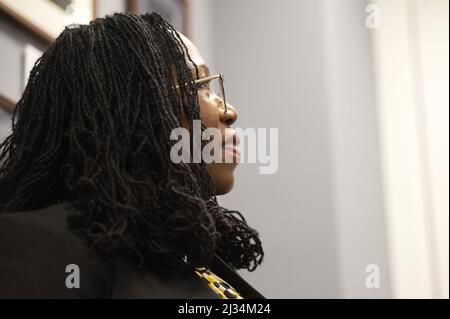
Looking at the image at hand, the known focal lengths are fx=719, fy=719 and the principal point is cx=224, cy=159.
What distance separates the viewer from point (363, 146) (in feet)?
→ 7.36

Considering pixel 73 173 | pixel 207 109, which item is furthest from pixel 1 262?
pixel 207 109

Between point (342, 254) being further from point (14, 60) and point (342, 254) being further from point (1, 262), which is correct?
point (1, 262)

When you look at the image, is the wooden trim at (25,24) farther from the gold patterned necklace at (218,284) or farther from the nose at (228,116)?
the gold patterned necklace at (218,284)

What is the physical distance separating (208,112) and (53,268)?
1.23 feet

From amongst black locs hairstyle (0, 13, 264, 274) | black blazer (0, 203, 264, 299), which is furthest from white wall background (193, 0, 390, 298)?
black blazer (0, 203, 264, 299)

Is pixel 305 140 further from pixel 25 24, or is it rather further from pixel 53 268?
pixel 53 268

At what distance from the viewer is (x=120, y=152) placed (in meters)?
0.92

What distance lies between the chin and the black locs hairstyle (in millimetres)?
45

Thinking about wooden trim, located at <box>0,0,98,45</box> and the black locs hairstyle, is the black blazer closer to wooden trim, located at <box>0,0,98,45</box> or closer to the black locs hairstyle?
the black locs hairstyle

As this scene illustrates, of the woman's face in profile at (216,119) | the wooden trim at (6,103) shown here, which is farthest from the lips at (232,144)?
the wooden trim at (6,103)

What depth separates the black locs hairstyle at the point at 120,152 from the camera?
88 centimetres

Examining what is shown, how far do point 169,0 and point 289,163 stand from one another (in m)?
0.56

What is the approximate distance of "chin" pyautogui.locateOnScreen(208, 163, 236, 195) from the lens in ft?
3.66

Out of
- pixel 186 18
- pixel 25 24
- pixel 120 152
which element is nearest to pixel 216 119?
pixel 120 152
